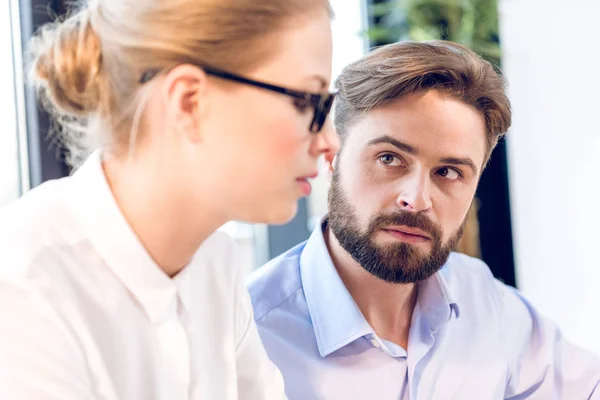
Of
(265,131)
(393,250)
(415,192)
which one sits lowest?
(393,250)

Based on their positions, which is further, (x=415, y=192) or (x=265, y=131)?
(x=415, y=192)

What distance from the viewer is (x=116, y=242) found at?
2.84 feet

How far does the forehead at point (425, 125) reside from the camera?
135cm

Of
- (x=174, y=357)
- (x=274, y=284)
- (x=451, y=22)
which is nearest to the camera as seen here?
(x=174, y=357)

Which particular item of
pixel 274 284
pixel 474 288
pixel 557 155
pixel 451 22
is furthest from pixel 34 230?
pixel 557 155

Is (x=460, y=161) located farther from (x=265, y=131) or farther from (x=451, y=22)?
(x=451, y=22)

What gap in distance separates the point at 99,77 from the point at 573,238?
260 centimetres

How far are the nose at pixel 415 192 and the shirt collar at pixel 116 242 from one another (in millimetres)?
581

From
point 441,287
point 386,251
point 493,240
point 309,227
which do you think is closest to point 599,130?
point 493,240

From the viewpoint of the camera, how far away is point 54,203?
87 centimetres

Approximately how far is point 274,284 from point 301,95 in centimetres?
64

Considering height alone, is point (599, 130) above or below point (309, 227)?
above

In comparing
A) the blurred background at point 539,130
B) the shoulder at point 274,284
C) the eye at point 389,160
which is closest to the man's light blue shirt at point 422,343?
the shoulder at point 274,284

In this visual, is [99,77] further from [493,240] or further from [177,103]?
[493,240]
